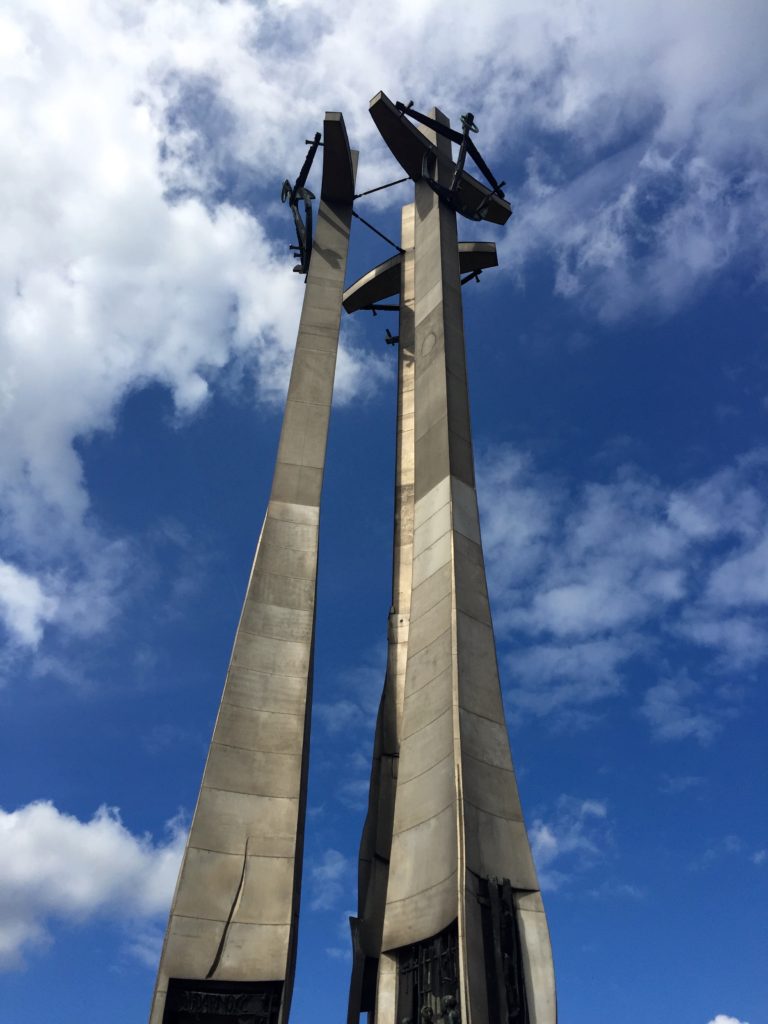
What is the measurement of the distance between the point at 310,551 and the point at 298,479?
2.01 metres

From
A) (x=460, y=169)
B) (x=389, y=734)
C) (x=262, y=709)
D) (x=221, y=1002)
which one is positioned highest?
(x=460, y=169)

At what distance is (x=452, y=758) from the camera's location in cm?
1379

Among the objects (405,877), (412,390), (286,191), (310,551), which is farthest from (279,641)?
(286,191)

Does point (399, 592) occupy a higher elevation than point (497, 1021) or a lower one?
higher

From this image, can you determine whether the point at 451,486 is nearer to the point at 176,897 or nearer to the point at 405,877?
the point at 405,877

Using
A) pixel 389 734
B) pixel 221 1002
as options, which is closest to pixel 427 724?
pixel 389 734

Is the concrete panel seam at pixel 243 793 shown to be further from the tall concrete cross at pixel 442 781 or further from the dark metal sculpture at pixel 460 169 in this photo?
the dark metal sculpture at pixel 460 169

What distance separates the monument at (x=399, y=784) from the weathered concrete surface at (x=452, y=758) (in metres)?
0.03

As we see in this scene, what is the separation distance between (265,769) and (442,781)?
3248mm

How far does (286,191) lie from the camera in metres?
25.9

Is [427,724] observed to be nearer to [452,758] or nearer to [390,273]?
[452,758]

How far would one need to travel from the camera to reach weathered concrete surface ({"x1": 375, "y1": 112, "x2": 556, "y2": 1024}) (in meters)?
12.4

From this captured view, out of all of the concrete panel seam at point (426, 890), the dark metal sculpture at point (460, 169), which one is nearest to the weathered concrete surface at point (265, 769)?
the concrete panel seam at point (426, 890)

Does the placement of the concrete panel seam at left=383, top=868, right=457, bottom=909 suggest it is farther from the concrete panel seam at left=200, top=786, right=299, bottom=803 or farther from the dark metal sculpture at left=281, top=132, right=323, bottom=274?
the dark metal sculpture at left=281, top=132, right=323, bottom=274
